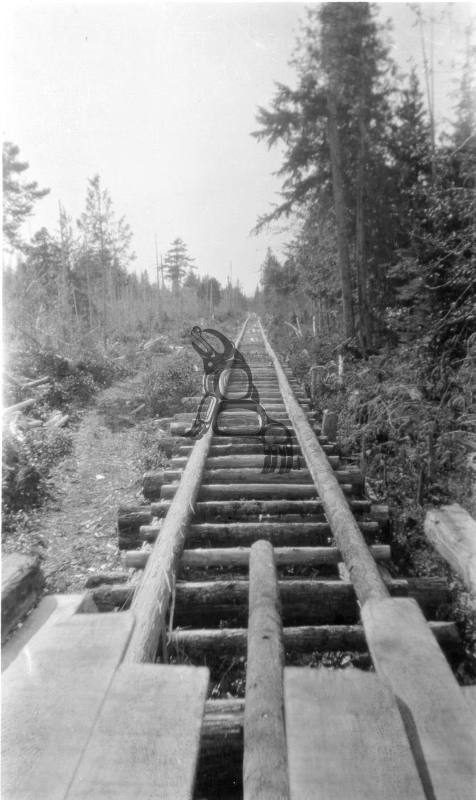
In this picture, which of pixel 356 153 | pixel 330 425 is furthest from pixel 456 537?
pixel 356 153

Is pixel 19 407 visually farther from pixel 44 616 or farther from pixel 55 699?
pixel 55 699

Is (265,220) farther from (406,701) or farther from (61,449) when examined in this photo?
(406,701)

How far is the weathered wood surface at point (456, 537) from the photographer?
2854 millimetres

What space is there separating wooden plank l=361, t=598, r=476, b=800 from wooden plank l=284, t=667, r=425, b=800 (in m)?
0.08

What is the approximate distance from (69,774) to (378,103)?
59.7ft

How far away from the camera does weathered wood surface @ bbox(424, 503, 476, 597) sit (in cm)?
285

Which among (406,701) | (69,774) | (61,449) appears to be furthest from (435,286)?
(69,774)

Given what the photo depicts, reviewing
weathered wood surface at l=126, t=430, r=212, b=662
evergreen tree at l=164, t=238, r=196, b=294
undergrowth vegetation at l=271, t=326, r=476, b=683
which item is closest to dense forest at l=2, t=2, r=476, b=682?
undergrowth vegetation at l=271, t=326, r=476, b=683

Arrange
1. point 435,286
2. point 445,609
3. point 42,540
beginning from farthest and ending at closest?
point 435,286 < point 42,540 < point 445,609

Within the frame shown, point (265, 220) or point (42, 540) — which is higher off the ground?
point (265, 220)

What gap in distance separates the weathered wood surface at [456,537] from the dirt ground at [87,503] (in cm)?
278

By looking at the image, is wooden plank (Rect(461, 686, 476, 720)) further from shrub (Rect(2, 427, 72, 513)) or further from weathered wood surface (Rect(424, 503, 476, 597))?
shrub (Rect(2, 427, 72, 513))

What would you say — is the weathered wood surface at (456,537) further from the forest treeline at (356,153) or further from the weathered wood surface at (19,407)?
the forest treeline at (356,153)

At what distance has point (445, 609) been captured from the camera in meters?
2.88
